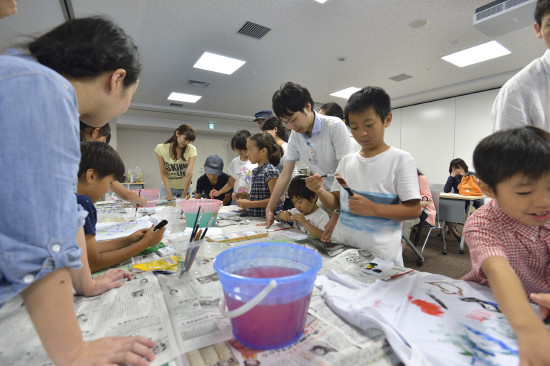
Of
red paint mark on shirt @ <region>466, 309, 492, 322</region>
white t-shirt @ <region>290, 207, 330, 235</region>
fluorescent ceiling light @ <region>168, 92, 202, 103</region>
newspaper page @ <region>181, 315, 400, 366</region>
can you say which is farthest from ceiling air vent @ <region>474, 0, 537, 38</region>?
fluorescent ceiling light @ <region>168, 92, 202, 103</region>

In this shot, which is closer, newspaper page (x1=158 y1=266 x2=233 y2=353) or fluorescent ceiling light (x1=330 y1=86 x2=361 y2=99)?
newspaper page (x1=158 y1=266 x2=233 y2=353)

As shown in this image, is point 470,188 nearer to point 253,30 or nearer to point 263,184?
point 263,184

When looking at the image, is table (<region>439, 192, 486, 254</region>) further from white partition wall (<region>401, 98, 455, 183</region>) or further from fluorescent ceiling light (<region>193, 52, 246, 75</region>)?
fluorescent ceiling light (<region>193, 52, 246, 75</region>)

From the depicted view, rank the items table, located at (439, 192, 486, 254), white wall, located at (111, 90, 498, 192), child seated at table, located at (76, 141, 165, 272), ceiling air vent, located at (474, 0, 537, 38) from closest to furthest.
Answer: child seated at table, located at (76, 141, 165, 272)
ceiling air vent, located at (474, 0, 537, 38)
table, located at (439, 192, 486, 254)
white wall, located at (111, 90, 498, 192)

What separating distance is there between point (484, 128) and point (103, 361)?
7.14 meters

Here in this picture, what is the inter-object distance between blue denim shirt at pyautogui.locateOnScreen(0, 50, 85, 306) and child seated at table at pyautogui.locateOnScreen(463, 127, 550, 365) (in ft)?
2.57

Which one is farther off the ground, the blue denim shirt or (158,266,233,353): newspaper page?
the blue denim shirt

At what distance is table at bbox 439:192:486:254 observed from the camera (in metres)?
3.24

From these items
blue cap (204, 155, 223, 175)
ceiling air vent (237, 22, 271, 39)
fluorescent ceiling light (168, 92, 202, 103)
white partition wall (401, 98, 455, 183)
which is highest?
ceiling air vent (237, 22, 271, 39)

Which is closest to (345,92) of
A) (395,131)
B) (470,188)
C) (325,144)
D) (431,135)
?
(395,131)

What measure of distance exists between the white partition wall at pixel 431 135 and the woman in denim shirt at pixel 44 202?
7.19 meters

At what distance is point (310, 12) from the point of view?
2.88m

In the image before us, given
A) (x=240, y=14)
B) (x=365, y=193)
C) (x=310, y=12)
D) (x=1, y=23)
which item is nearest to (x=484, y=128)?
(x=310, y=12)

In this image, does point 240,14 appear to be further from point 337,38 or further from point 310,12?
point 337,38
